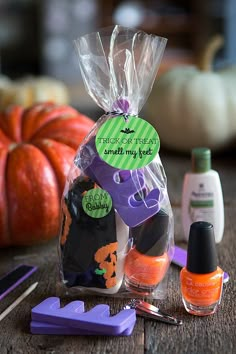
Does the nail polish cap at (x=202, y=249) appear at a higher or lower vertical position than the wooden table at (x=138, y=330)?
higher

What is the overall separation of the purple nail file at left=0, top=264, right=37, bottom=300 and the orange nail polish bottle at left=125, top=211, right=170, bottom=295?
15 cm

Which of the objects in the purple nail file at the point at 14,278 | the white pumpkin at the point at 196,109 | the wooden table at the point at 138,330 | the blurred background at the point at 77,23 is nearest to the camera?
the wooden table at the point at 138,330

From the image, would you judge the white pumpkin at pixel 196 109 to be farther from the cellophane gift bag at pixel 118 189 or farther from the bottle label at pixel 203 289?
the bottle label at pixel 203 289

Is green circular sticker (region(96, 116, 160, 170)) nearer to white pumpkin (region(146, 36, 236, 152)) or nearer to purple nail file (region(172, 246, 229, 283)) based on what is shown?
purple nail file (region(172, 246, 229, 283))

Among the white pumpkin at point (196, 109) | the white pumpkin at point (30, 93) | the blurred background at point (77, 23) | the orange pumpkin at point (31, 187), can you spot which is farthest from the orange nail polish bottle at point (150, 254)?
the blurred background at point (77, 23)

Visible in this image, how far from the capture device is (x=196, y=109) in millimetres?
1401

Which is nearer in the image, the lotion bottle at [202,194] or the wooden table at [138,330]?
the wooden table at [138,330]

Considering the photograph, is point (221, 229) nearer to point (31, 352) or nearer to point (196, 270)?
point (196, 270)

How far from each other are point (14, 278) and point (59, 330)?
155 millimetres

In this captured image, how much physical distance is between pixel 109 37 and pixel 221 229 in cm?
35

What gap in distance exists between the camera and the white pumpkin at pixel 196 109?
1.40 metres

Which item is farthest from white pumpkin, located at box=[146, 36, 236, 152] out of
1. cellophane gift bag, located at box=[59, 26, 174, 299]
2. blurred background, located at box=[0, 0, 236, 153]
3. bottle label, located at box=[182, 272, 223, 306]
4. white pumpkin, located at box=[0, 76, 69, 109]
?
blurred background, located at box=[0, 0, 236, 153]

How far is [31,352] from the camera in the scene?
625 mm

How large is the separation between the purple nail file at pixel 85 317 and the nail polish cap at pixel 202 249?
89 mm
